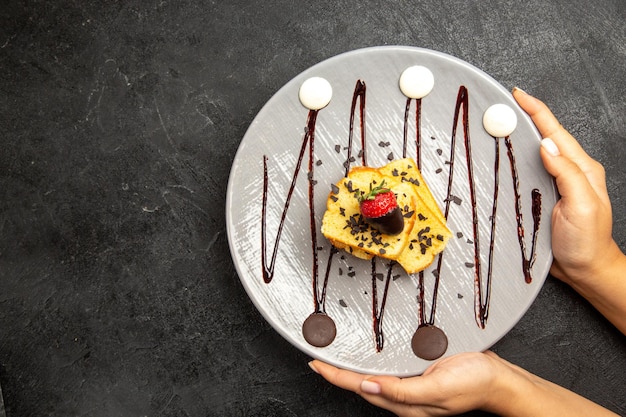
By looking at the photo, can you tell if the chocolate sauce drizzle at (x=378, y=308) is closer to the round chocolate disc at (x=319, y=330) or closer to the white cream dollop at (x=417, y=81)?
the round chocolate disc at (x=319, y=330)

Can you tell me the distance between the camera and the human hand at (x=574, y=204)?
2479 millimetres

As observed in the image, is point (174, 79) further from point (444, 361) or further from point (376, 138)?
point (444, 361)

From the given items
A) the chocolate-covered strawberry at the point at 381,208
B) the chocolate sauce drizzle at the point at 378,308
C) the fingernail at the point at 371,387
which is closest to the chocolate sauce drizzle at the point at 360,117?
the chocolate-covered strawberry at the point at 381,208

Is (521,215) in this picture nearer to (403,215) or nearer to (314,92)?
(403,215)

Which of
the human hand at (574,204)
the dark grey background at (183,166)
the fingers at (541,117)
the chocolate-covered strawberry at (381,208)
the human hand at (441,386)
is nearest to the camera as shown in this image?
the chocolate-covered strawberry at (381,208)

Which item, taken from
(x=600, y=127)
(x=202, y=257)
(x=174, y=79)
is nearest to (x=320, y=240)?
(x=202, y=257)

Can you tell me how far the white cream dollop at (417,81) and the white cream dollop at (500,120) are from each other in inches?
11.6

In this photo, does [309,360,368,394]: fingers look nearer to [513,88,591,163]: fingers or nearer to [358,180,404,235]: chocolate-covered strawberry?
[358,180,404,235]: chocolate-covered strawberry

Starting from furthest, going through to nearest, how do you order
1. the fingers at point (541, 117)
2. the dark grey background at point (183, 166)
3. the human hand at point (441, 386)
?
the dark grey background at point (183, 166) < the fingers at point (541, 117) < the human hand at point (441, 386)

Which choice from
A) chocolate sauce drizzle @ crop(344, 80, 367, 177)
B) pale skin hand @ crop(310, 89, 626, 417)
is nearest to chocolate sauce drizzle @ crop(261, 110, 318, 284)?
chocolate sauce drizzle @ crop(344, 80, 367, 177)

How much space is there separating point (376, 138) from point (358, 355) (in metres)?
1.00

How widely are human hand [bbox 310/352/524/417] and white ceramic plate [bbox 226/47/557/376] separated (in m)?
0.07

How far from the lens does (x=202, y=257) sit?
291 centimetres

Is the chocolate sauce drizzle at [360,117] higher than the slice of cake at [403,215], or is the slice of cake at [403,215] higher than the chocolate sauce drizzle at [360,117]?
the chocolate sauce drizzle at [360,117]
